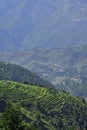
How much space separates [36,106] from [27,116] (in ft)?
76.3

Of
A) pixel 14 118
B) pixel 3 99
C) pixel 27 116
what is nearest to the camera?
pixel 14 118

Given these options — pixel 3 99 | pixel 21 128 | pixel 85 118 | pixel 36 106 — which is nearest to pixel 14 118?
pixel 21 128

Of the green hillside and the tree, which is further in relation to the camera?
the green hillside

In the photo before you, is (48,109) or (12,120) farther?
(48,109)

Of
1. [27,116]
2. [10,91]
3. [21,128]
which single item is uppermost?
[10,91]

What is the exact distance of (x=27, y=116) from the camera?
16275 centimetres

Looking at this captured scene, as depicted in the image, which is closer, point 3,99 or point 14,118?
point 14,118

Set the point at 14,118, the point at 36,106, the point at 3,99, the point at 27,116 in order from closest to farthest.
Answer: the point at 14,118 < the point at 27,116 < the point at 3,99 < the point at 36,106

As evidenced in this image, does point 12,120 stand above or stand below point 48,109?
below

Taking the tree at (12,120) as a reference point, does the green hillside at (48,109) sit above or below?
above

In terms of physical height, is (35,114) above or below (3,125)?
above

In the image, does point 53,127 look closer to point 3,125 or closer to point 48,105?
point 48,105

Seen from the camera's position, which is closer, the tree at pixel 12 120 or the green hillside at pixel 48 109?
the tree at pixel 12 120

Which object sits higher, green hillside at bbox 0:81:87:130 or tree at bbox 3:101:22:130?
green hillside at bbox 0:81:87:130
